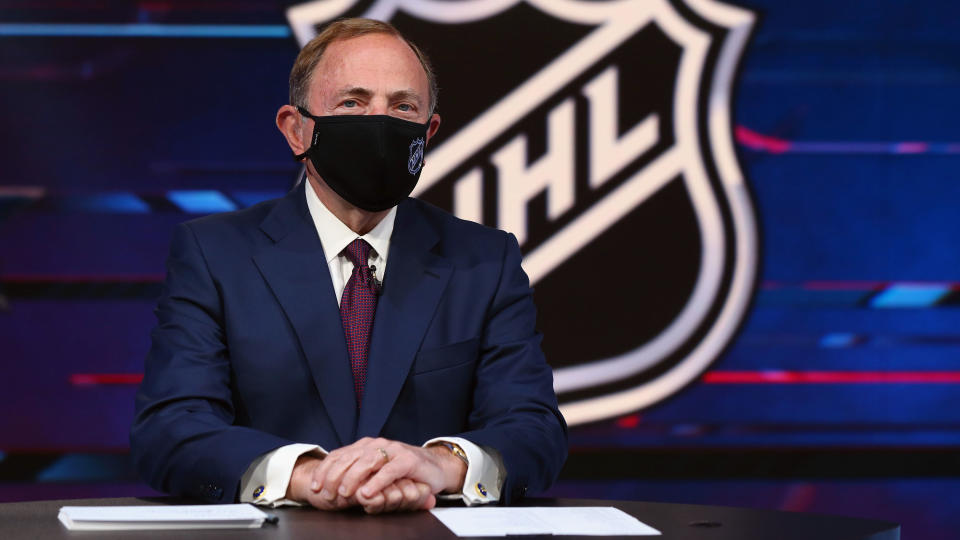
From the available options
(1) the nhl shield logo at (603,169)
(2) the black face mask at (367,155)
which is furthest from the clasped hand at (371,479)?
(1) the nhl shield logo at (603,169)

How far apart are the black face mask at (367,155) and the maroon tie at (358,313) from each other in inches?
4.3

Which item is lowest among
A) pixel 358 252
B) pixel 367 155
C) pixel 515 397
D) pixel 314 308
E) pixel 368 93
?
pixel 515 397

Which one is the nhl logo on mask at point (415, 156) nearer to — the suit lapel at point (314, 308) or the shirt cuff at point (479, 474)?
the suit lapel at point (314, 308)

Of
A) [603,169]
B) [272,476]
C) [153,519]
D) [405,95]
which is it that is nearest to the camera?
[153,519]

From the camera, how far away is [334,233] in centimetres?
216

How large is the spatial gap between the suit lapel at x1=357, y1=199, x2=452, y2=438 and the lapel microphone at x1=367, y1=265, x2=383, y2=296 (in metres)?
0.01

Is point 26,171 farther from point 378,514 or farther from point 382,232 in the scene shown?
point 378,514

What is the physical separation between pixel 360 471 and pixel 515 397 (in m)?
0.51

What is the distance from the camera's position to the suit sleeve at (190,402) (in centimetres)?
175

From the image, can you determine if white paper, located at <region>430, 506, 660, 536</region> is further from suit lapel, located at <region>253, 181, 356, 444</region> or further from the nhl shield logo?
the nhl shield logo

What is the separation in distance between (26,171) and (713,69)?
6.64 feet

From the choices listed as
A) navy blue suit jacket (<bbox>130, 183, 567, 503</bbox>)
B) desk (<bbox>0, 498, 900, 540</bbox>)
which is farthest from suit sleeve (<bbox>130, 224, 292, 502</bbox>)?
desk (<bbox>0, 498, 900, 540</bbox>)

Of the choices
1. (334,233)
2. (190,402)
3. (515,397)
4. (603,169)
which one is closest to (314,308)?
(334,233)

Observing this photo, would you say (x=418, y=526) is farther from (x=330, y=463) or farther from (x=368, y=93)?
(x=368, y=93)
